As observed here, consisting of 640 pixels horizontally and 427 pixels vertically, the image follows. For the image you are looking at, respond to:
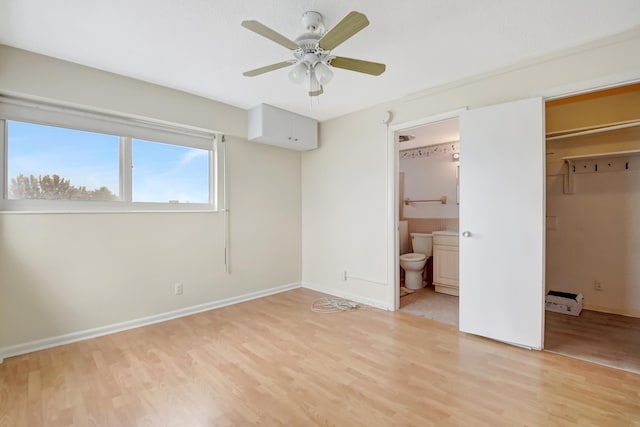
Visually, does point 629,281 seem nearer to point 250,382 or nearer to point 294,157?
point 250,382

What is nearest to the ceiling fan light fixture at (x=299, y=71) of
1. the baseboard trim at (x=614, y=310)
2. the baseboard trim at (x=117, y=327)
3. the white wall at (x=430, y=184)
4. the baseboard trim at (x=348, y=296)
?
the baseboard trim at (x=348, y=296)

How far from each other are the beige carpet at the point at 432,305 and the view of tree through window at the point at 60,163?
11.6 ft

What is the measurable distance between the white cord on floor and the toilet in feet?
3.66

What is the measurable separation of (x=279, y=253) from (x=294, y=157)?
1489 millimetres

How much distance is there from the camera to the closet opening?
3037 mm

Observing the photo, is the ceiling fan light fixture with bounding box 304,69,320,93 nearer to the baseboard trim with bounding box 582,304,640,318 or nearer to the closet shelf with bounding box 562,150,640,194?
the closet shelf with bounding box 562,150,640,194

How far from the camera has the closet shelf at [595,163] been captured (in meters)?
3.11

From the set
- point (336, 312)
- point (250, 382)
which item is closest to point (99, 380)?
point (250, 382)

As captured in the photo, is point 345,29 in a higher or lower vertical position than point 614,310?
higher

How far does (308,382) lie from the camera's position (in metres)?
2.02

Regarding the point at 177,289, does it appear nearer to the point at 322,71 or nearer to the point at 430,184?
the point at 322,71

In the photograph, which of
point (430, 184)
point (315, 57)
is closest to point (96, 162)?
point (315, 57)

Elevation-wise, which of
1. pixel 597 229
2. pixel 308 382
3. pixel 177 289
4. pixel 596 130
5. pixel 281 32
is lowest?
pixel 308 382

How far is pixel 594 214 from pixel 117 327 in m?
5.29
